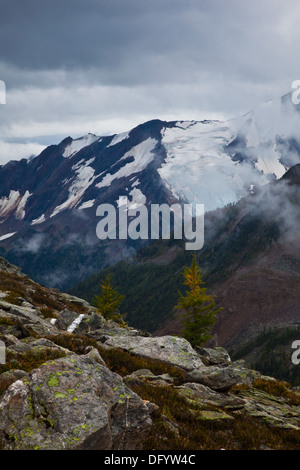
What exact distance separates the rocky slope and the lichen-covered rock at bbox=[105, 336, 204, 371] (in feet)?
0.17

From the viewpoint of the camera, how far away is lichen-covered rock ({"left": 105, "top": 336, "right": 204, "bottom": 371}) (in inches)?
704

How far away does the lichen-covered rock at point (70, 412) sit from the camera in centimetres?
782

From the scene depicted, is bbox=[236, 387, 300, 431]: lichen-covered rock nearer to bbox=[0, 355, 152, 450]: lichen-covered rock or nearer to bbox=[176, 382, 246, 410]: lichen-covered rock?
bbox=[176, 382, 246, 410]: lichen-covered rock

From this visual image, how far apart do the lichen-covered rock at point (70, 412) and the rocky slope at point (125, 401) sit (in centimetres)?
2

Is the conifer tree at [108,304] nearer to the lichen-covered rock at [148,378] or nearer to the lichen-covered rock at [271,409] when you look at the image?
the lichen-covered rock at [271,409]

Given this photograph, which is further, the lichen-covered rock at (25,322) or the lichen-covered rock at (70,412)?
the lichen-covered rock at (25,322)

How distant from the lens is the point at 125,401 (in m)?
9.47

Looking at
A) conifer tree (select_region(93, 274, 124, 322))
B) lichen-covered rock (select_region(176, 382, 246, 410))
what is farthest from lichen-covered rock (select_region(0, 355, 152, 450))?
conifer tree (select_region(93, 274, 124, 322))

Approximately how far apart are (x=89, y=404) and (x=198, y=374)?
8.11m

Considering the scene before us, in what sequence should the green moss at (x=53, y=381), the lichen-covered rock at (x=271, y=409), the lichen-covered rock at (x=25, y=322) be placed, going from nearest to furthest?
the green moss at (x=53, y=381) → the lichen-covered rock at (x=271, y=409) → the lichen-covered rock at (x=25, y=322)

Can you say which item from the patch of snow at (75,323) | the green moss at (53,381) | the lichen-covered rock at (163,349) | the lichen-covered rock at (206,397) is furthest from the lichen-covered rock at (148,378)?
the patch of snow at (75,323)
